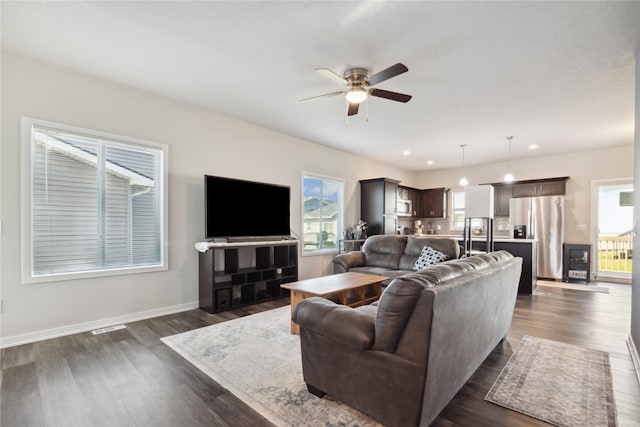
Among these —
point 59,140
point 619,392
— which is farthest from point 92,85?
point 619,392

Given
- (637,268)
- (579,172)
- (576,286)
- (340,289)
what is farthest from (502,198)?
(340,289)

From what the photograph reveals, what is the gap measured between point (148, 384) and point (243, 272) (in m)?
2.11

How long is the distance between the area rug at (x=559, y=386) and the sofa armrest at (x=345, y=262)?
2533mm

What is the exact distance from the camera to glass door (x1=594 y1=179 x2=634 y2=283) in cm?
634

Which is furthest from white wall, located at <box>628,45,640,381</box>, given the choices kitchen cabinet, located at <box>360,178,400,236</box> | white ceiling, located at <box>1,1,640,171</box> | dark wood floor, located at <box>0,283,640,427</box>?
kitchen cabinet, located at <box>360,178,400,236</box>

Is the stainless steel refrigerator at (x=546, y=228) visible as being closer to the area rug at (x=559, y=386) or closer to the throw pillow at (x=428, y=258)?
the throw pillow at (x=428, y=258)

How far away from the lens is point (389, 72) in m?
2.64

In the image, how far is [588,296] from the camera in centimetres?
498

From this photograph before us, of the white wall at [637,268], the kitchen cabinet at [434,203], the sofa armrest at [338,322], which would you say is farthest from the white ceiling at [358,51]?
the kitchen cabinet at [434,203]

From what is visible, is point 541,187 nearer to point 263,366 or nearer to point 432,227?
point 432,227

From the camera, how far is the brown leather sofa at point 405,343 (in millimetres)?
1522

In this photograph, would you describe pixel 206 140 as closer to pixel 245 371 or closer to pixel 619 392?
pixel 245 371

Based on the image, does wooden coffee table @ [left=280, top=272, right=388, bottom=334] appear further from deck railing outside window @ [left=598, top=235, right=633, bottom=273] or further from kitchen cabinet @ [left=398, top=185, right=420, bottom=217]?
deck railing outside window @ [left=598, top=235, right=633, bottom=273]

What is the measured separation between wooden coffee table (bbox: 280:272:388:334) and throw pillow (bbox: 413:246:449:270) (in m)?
0.92
